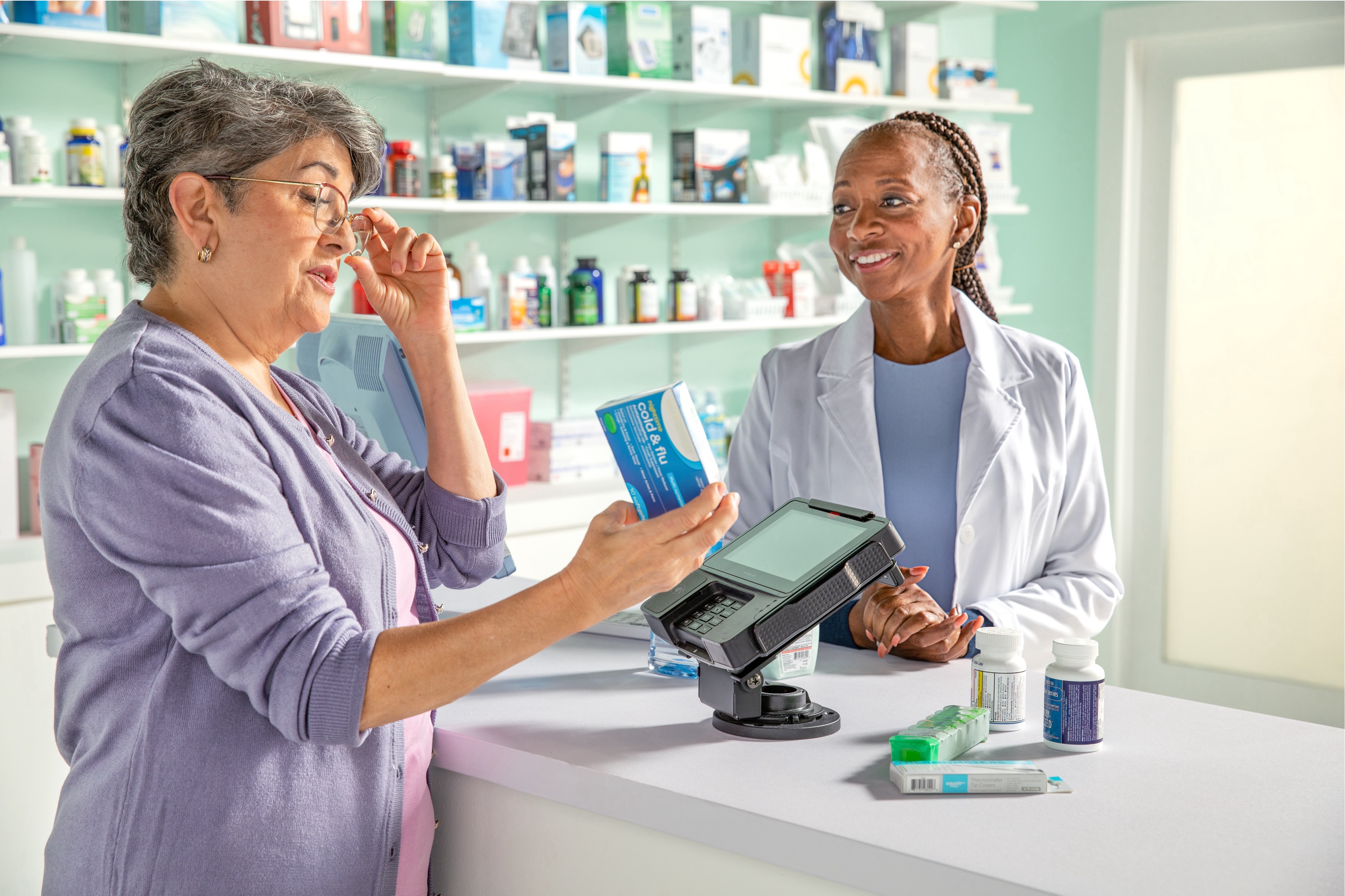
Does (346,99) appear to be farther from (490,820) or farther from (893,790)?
(893,790)

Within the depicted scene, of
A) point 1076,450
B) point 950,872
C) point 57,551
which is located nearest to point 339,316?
point 57,551

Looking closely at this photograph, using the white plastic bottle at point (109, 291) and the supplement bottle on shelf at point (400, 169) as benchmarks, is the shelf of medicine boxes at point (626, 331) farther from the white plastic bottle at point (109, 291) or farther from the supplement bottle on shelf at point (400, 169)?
the supplement bottle on shelf at point (400, 169)

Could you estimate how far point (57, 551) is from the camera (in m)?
1.12

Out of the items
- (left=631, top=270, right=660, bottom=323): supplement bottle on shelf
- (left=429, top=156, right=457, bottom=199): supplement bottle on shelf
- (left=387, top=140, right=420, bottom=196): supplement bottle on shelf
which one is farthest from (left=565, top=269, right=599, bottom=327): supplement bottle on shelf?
(left=387, top=140, right=420, bottom=196): supplement bottle on shelf

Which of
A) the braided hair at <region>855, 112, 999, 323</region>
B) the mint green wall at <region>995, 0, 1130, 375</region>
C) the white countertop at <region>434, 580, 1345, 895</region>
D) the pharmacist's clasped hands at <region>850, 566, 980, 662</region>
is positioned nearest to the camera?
the white countertop at <region>434, 580, 1345, 895</region>

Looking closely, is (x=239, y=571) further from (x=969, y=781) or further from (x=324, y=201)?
(x=969, y=781)

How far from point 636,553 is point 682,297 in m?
2.66

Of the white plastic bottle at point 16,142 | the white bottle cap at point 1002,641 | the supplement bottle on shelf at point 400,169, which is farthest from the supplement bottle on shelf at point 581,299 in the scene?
the white bottle cap at point 1002,641

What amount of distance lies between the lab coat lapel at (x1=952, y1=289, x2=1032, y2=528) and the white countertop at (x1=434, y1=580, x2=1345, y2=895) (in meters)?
0.43

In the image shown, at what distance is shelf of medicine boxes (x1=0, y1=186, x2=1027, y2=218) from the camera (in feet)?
8.64

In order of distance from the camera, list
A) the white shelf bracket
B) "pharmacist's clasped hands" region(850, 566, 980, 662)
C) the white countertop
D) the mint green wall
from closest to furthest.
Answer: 1. the white countertop
2. "pharmacist's clasped hands" region(850, 566, 980, 662)
3. the white shelf bracket
4. the mint green wall

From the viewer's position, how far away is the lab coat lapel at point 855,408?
198 cm

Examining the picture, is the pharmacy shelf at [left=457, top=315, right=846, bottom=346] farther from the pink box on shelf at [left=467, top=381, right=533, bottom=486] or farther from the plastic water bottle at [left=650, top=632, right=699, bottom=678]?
the plastic water bottle at [left=650, top=632, right=699, bottom=678]

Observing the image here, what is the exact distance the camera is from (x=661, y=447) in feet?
4.11
